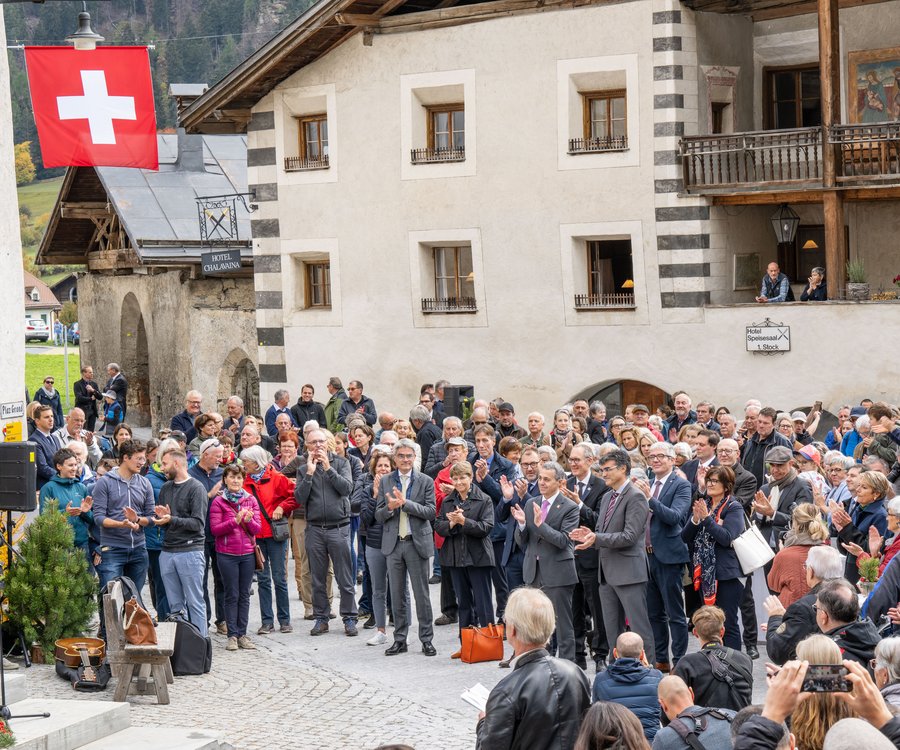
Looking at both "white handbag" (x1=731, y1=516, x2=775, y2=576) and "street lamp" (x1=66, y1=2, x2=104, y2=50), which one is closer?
"white handbag" (x1=731, y1=516, x2=775, y2=576)

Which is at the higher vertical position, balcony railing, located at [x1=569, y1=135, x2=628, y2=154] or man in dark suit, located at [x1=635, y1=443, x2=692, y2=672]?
balcony railing, located at [x1=569, y1=135, x2=628, y2=154]

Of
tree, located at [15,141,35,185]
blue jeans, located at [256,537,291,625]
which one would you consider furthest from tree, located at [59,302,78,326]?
blue jeans, located at [256,537,291,625]

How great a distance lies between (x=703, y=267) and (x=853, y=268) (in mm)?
2310

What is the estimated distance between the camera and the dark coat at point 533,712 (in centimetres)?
696

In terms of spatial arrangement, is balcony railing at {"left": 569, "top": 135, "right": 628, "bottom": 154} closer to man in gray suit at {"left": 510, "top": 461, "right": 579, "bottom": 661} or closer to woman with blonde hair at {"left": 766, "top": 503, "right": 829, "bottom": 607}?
man in gray suit at {"left": 510, "top": 461, "right": 579, "bottom": 661}

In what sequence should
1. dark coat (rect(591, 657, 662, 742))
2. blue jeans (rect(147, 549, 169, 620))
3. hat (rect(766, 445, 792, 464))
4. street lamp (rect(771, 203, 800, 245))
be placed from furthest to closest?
street lamp (rect(771, 203, 800, 245)) → blue jeans (rect(147, 549, 169, 620)) → hat (rect(766, 445, 792, 464)) → dark coat (rect(591, 657, 662, 742))

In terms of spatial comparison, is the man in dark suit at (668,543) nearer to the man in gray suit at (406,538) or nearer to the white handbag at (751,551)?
the white handbag at (751,551)

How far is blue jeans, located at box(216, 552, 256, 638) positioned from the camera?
13836 millimetres

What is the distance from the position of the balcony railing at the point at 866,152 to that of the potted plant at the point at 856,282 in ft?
4.30

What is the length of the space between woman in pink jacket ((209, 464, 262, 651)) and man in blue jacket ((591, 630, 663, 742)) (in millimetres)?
6009

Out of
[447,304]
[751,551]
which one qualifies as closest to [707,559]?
[751,551]

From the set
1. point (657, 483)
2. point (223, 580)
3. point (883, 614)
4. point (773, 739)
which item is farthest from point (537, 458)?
point (773, 739)

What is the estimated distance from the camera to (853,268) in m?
21.9

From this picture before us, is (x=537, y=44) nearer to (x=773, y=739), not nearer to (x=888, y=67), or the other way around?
(x=888, y=67)
